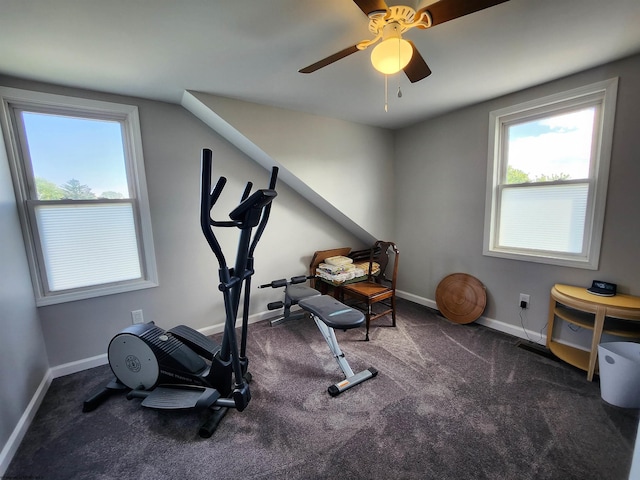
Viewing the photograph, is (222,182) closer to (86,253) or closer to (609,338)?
(86,253)

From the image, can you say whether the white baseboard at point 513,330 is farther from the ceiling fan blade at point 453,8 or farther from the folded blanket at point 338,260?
the ceiling fan blade at point 453,8

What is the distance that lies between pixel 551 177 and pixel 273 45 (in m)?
2.52

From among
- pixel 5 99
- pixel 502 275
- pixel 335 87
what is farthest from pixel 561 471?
pixel 5 99

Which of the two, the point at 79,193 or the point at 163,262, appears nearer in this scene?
the point at 79,193

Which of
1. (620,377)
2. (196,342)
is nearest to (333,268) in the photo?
(196,342)

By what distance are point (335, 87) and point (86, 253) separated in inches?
98.2

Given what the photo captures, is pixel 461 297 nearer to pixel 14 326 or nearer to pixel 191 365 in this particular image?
pixel 191 365

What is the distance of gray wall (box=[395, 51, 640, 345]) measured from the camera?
187cm

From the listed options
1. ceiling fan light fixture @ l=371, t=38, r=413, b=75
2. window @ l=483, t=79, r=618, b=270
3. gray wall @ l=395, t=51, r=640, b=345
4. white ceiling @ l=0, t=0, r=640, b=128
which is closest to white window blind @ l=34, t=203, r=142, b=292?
white ceiling @ l=0, t=0, r=640, b=128

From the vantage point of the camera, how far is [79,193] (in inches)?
81.9

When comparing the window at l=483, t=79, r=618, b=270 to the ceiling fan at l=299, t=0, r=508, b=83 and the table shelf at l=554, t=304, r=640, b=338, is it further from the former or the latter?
the ceiling fan at l=299, t=0, r=508, b=83

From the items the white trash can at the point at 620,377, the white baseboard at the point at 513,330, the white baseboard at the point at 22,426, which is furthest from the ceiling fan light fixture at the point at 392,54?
the white baseboard at the point at 22,426

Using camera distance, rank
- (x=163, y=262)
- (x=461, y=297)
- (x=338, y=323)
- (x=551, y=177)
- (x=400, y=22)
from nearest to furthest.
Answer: (x=400, y=22) → (x=338, y=323) → (x=551, y=177) → (x=163, y=262) → (x=461, y=297)

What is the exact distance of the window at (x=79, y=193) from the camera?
190 cm
